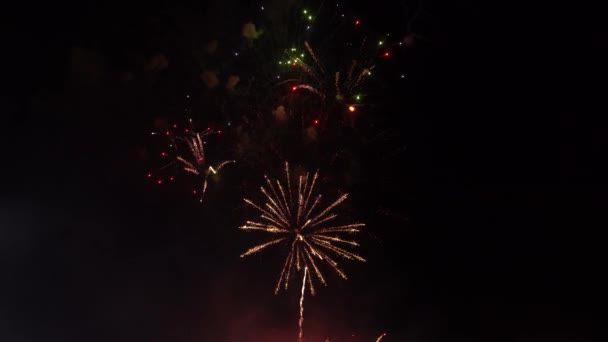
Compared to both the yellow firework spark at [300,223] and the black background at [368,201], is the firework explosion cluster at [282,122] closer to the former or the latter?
the yellow firework spark at [300,223]

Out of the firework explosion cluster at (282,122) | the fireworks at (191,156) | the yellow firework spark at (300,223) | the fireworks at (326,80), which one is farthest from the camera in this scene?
the fireworks at (191,156)

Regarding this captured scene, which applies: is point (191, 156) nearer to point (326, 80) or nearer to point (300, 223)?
point (300, 223)

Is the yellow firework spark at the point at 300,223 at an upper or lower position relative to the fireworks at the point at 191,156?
lower

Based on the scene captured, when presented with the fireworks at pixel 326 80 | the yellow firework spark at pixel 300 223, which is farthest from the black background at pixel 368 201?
the fireworks at pixel 326 80

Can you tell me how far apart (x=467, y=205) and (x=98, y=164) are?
257 inches

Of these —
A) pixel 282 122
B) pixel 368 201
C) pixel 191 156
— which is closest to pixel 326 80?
pixel 282 122

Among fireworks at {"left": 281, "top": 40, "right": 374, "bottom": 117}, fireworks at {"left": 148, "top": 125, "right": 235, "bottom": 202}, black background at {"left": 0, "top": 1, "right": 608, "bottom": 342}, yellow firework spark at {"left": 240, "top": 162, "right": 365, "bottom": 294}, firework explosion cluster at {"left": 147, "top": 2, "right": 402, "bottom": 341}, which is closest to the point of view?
yellow firework spark at {"left": 240, "top": 162, "right": 365, "bottom": 294}

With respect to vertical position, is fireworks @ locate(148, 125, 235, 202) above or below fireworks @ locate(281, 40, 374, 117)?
below

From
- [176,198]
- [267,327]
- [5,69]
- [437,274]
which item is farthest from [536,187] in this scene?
[5,69]

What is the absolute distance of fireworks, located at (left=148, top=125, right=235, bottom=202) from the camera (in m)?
8.35

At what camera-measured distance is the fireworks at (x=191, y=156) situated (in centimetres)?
835

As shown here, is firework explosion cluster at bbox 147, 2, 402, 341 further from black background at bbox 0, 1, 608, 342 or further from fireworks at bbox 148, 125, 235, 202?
black background at bbox 0, 1, 608, 342

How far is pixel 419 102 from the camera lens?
29.6 feet

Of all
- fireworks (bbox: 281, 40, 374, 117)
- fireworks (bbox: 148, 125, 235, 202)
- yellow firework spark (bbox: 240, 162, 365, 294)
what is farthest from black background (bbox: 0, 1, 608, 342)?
fireworks (bbox: 281, 40, 374, 117)
